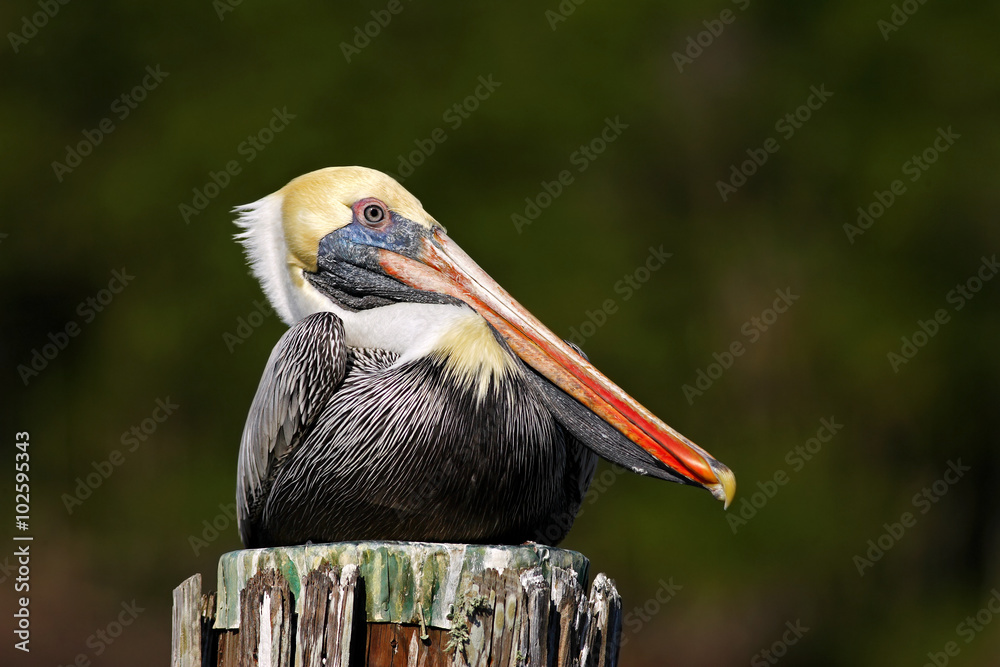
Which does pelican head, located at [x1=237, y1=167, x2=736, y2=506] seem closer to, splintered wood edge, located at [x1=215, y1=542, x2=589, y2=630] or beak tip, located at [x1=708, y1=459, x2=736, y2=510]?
beak tip, located at [x1=708, y1=459, x2=736, y2=510]

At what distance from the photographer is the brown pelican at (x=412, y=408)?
3.13 metres

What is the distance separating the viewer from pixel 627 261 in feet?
29.7

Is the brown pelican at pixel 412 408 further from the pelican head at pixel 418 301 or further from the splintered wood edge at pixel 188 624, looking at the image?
the splintered wood edge at pixel 188 624

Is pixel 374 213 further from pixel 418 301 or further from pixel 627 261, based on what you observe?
pixel 627 261

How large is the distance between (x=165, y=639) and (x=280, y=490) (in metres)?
7.11

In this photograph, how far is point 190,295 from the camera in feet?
29.9

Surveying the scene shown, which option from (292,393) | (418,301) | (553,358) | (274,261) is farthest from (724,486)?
(274,261)

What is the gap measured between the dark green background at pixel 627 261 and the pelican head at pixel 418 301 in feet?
15.4

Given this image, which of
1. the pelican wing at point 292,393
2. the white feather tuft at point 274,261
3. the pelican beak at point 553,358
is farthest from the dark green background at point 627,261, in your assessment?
the pelican wing at point 292,393

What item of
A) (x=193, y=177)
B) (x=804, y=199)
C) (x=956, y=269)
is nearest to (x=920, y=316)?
(x=956, y=269)

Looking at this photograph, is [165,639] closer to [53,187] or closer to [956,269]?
[53,187]

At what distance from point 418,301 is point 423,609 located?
3.87 feet

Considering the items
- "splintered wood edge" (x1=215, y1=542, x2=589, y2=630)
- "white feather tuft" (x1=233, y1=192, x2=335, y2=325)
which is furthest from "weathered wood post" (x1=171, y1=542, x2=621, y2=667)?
"white feather tuft" (x1=233, y1=192, x2=335, y2=325)

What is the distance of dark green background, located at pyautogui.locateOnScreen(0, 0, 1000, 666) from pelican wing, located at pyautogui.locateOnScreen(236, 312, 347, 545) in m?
5.17
